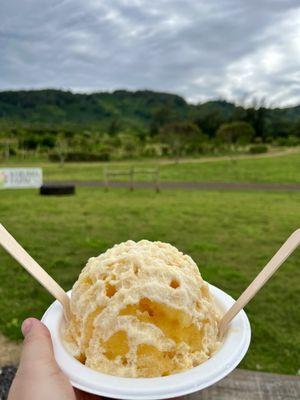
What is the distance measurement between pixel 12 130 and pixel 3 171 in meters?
27.4

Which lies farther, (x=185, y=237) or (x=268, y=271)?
(x=185, y=237)

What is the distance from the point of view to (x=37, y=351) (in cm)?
137

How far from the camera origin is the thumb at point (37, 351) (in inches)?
52.5

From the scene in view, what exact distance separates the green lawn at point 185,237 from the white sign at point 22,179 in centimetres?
108

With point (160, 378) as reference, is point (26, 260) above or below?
above

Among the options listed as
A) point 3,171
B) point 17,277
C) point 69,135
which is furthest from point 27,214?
point 69,135

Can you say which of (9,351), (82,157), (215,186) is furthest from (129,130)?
(9,351)

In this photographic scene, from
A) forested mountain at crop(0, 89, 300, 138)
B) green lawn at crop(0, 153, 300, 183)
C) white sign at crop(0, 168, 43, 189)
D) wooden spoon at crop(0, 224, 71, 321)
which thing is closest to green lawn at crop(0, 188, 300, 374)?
white sign at crop(0, 168, 43, 189)

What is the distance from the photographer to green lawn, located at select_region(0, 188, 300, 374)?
4836 mm

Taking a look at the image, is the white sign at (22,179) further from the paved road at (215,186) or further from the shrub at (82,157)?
the shrub at (82,157)

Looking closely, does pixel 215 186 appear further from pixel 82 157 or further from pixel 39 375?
pixel 82 157

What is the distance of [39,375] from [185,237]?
722cm

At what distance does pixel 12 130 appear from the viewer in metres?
42.8

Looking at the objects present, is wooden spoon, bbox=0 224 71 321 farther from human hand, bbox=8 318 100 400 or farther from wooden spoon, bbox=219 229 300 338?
wooden spoon, bbox=219 229 300 338
